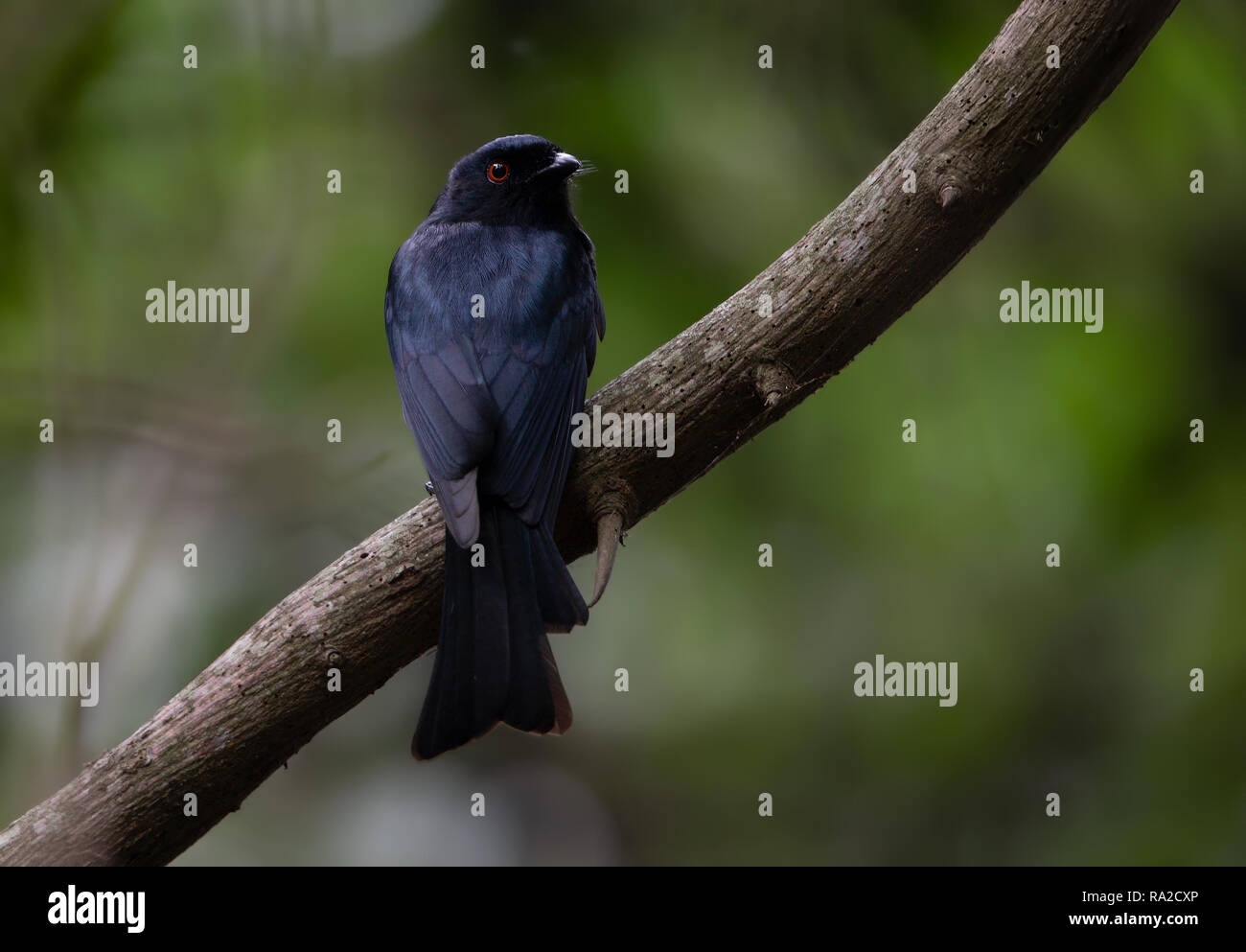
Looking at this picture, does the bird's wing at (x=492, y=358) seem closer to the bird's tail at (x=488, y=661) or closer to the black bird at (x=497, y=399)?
the black bird at (x=497, y=399)

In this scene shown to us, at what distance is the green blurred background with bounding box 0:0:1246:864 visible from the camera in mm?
5047

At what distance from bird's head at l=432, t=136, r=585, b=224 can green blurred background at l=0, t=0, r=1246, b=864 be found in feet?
2.41

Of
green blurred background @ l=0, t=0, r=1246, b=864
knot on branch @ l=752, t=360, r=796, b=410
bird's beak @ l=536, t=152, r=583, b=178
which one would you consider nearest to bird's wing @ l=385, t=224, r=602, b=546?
bird's beak @ l=536, t=152, r=583, b=178

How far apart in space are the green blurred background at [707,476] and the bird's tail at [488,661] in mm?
1920

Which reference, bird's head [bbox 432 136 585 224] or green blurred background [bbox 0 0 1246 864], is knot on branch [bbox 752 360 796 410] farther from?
green blurred background [bbox 0 0 1246 864]

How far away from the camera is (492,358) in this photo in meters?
3.76

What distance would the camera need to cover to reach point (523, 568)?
133 inches

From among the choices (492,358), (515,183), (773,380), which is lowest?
(773,380)

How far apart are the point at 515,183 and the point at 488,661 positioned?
193 centimetres

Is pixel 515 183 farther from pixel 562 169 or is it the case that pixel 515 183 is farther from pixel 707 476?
pixel 707 476

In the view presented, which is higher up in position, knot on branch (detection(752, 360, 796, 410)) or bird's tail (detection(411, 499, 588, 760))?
knot on branch (detection(752, 360, 796, 410))

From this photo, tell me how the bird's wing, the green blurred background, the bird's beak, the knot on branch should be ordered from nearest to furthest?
the knot on branch
the bird's wing
the bird's beak
the green blurred background

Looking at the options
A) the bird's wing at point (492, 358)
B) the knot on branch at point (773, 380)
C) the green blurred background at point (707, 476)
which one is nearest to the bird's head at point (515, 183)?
the bird's wing at point (492, 358)

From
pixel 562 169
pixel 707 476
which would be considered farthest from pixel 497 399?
pixel 707 476
